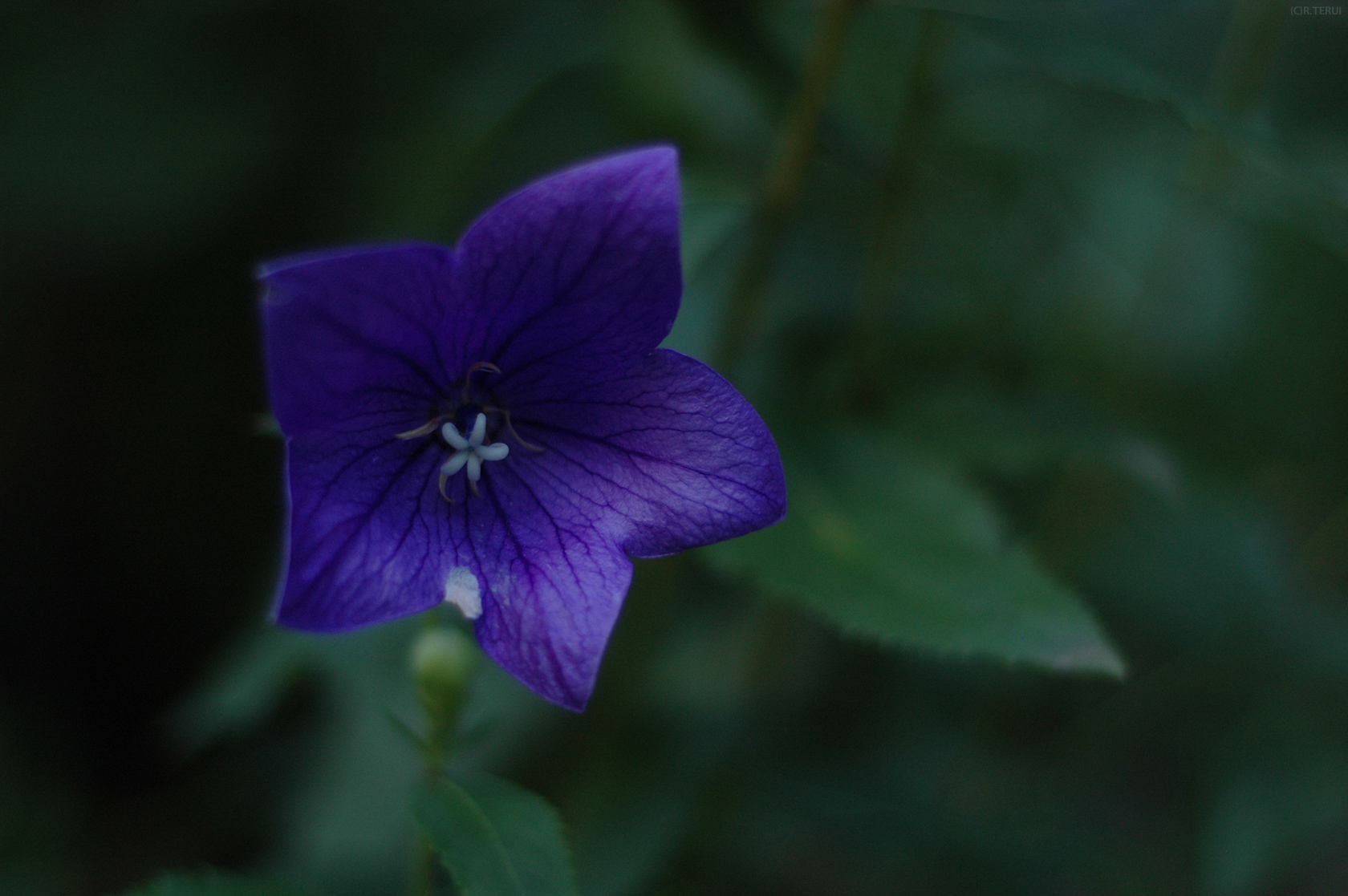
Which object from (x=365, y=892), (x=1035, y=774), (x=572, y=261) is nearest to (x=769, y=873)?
(x=1035, y=774)

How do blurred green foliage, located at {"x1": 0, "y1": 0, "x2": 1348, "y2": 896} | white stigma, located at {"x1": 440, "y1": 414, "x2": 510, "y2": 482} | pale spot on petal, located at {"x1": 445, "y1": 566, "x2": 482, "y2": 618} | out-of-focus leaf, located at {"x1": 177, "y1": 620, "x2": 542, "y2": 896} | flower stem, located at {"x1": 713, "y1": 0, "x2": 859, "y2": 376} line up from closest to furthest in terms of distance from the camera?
pale spot on petal, located at {"x1": 445, "y1": 566, "x2": 482, "y2": 618}, white stigma, located at {"x1": 440, "y1": 414, "x2": 510, "y2": 482}, flower stem, located at {"x1": 713, "y1": 0, "x2": 859, "y2": 376}, blurred green foliage, located at {"x1": 0, "y1": 0, "x2": 1348, "y2": 896}, out-of-focus leaf, located at {"x1": 177, "y1": 620, "x2": 542, "y2": 896}

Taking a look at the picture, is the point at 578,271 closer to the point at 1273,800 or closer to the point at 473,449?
the point at 473,449

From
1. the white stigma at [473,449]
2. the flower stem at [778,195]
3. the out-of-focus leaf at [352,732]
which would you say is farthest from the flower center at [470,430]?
the out-of-focus leaf at [352,732]

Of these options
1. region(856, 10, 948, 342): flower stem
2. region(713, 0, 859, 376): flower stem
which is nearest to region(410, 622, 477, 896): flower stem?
region(713, 0, 859, 376): flower stem

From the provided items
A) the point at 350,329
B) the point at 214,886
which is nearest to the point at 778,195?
the point at 350,329

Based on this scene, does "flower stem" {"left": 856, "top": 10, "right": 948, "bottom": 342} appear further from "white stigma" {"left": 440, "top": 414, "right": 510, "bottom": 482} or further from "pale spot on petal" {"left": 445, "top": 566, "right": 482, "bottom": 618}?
"pale spot on petal" {"left": 445, "top": 566, "right": 482, "bottom": 618}

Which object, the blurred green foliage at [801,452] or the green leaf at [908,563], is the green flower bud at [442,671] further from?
the green leaf at [908,563]
